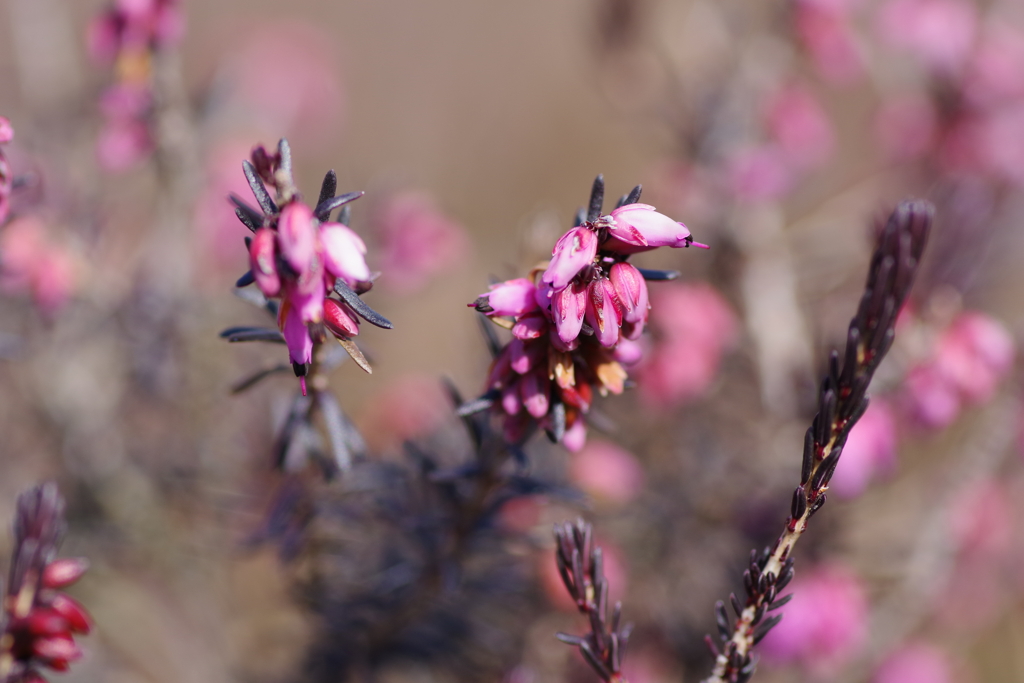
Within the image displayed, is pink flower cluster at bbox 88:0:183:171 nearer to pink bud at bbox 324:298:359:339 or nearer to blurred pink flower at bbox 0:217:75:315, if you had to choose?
blurred pink flower at bbox 0:217:75:315

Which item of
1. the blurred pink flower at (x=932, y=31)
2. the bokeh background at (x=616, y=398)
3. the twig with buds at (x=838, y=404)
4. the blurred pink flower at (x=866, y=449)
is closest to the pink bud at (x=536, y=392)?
the twig with buds at (x=838, y=404)

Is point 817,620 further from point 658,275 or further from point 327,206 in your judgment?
point 327,206

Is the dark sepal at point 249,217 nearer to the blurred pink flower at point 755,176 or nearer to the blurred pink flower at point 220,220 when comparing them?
the blurred pink flower at point 220,220

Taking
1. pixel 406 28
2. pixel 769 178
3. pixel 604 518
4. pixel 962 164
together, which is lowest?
pixel 604 518

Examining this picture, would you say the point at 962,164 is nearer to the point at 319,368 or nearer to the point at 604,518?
the point at 604,518

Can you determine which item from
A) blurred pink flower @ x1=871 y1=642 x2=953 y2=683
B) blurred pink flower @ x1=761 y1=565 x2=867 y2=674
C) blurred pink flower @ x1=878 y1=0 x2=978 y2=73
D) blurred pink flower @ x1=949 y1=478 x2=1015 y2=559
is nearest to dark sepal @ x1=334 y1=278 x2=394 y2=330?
blurred pink flower @ x1=761 y1=565 x2=867 y2=674

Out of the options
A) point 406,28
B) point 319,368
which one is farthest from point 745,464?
point 406,28
